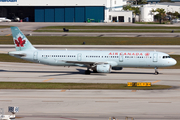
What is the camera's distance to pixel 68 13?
16212cm

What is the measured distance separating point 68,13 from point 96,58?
384 ft

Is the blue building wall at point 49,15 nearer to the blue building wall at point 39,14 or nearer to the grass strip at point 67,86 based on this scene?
the blue building wall at point 39,14

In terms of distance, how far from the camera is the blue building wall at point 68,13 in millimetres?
161625

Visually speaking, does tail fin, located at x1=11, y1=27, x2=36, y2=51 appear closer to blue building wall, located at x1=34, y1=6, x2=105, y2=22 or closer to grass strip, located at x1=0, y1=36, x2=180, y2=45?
grass strip, located at x1=0, y1=36, x2=180, y2=45

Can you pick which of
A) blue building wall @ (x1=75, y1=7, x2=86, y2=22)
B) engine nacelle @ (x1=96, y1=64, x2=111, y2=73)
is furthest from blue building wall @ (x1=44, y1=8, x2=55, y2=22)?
engine nacelle @ (x1=96, y1=64, x2=111, y2=73)

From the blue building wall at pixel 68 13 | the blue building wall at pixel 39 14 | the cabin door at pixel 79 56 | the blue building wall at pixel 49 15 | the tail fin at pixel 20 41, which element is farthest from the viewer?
the blue building wall at pixel 39 14

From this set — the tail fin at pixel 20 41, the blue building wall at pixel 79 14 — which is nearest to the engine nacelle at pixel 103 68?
the tail fin at pixel 20 41

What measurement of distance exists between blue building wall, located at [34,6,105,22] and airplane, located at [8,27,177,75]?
11422 centimetres

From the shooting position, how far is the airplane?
47844 mm

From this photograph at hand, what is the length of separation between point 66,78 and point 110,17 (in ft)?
430

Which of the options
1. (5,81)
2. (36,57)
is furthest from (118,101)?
(36,57)

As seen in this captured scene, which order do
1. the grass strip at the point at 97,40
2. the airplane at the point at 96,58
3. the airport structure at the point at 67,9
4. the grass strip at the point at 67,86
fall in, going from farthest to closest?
the airport structure at the point at 67,9
the grass strip at the point at 97,40
the airplane at the point at 96,58
the grass strip at the point at 67,86

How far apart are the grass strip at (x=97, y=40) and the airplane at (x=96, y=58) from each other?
3732 centimetres

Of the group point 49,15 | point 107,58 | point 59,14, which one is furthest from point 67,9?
point 107,58
